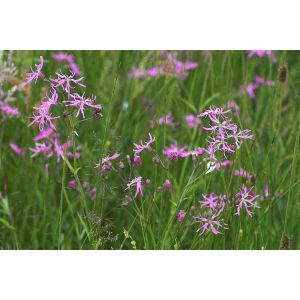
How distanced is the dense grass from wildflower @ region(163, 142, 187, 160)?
2 cm

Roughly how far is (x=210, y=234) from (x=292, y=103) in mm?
378

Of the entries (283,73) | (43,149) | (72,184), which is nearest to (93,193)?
(72,184)

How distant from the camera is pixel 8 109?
162cm

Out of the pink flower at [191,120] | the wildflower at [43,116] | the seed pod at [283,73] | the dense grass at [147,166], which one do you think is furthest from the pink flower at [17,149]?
the seed pod at [283,73]

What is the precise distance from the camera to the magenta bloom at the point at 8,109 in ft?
5.30

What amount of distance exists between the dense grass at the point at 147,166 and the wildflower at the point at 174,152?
0.06ft

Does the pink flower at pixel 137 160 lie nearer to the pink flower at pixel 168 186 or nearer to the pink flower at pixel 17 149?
the pink flower at pixel 168 186

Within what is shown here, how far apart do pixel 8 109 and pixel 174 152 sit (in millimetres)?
433

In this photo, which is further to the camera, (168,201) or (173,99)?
(173,99)

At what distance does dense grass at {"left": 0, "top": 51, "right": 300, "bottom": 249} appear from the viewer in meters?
1.45

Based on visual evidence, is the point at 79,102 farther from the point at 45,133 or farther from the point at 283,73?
the point at 283,73

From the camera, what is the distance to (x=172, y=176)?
4.75ft
